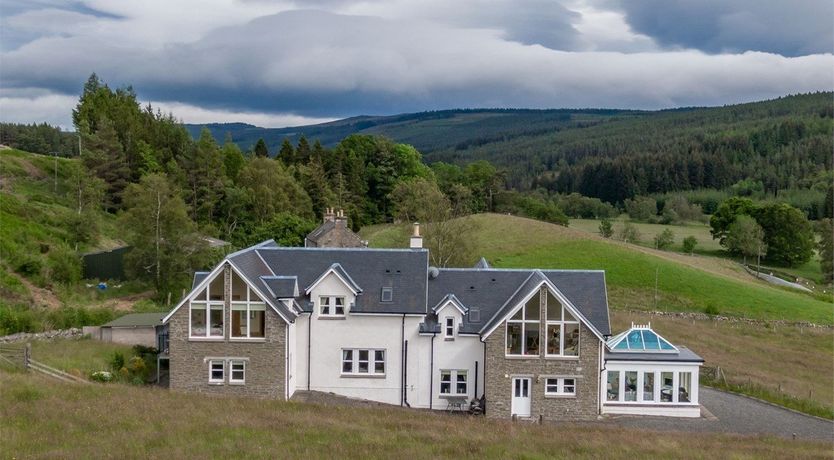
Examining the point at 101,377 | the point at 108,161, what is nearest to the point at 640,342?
the point at 101,377

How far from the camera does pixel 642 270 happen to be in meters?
71.8

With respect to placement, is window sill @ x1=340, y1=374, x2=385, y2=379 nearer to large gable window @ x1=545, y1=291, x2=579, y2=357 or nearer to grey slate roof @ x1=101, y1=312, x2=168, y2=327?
large gable window @ x1=545, y1=291, x2=579, y2=357

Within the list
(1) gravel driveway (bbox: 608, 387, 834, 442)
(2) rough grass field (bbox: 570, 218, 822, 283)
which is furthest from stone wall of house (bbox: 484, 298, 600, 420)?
(2) rough grass field (bbox: 570, 218, 822, 283)

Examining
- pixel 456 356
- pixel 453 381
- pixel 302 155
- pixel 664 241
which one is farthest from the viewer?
pixel 664 241

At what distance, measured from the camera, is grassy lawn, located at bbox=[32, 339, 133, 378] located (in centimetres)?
2930

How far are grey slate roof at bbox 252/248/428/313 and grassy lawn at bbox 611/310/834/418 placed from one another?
690 inches

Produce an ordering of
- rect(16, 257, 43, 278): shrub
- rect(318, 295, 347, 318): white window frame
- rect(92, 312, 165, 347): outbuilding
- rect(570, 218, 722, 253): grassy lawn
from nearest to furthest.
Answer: rect(318, 295, 347, 318): white window frame, rect(92, 312, 165, 347): outbuilding, rect(16, 257, 43, 278): shrub, rect(570, 218, 722, 253): grassy lawn

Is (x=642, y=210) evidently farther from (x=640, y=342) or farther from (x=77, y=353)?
(x=77, y=353)

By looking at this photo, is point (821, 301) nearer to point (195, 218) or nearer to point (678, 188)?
point (195, 218)

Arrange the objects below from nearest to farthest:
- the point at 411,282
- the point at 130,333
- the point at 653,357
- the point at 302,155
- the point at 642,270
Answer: the point at 653,357, the point at 411,282, the point at 130,333, the point at 642,270, the point at 302,155

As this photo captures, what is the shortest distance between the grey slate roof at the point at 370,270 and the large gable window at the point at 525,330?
3877 millimetres

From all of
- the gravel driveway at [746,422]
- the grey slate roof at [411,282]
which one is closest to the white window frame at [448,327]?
the grey slate roof at [411,282]

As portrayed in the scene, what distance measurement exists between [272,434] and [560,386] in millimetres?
13085

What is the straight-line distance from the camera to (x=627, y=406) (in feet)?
103
